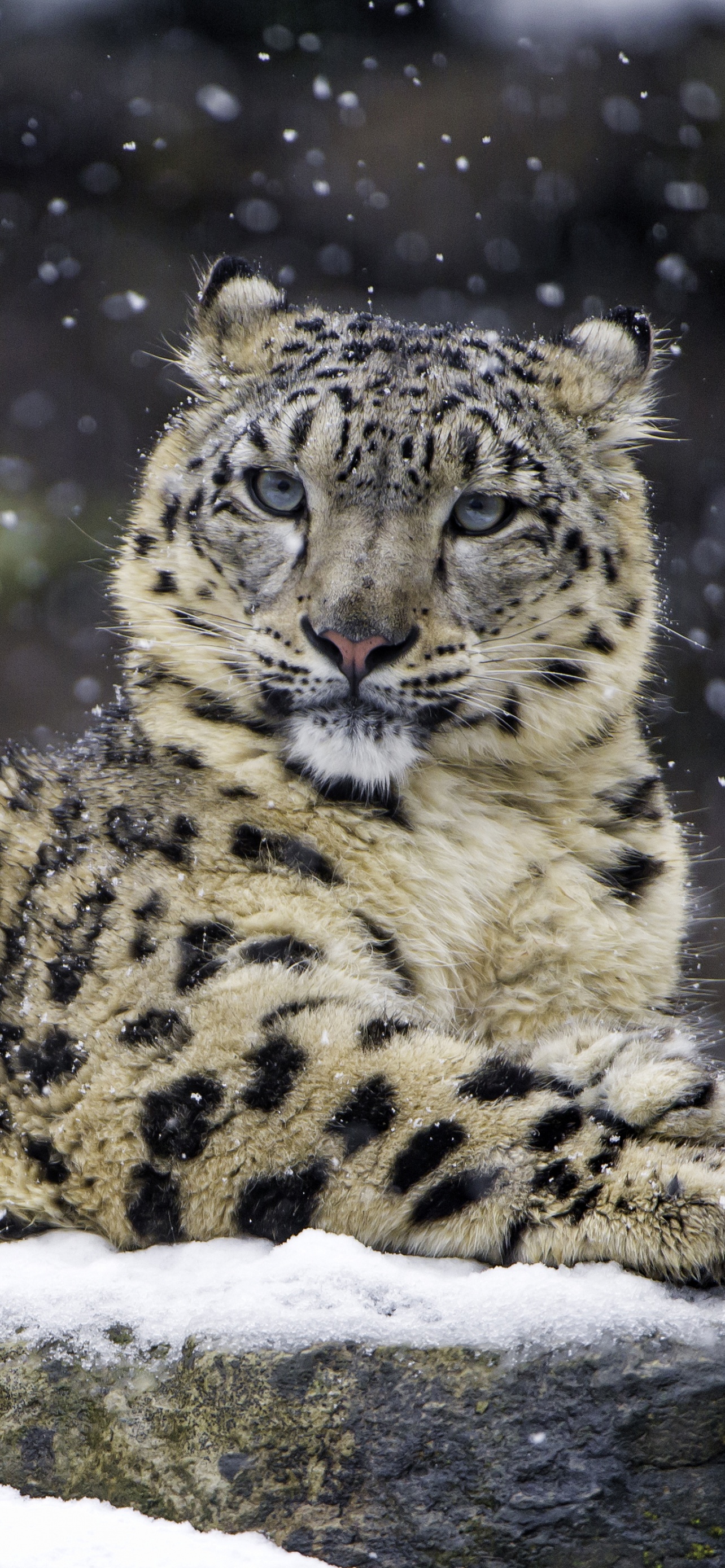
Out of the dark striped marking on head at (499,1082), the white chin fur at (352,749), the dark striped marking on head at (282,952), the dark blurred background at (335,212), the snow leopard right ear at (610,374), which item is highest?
the dark blurred background at (335,212)

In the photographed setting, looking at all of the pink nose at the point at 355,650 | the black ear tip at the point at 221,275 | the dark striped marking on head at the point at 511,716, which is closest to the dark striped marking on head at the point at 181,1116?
the pink nose at the point at 355,650

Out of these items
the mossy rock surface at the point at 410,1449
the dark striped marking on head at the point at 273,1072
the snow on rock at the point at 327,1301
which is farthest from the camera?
the dark striped marking on head at the point at 273,1072

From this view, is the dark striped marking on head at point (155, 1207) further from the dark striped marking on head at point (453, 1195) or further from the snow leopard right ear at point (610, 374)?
the snow leopard right ear at point (610, 374)

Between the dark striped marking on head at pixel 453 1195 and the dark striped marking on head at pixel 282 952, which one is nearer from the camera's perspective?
the dark striped marking on head at pixel 453 1195

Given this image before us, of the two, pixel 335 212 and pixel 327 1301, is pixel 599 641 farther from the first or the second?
pixel 335 212

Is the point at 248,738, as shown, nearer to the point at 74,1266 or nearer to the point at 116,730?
the point at 116,730

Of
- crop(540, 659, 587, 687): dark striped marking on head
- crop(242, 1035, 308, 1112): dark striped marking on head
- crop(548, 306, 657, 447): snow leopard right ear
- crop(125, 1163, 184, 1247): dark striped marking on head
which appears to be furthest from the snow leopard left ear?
crop(125, 1163, 184, 1247): dark striped marking on head

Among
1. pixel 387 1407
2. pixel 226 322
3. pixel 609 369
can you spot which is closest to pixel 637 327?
pixel 609 369

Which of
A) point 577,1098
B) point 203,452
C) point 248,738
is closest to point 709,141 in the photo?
point 203,452

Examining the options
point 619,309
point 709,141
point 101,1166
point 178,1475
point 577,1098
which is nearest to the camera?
point 178,1475
